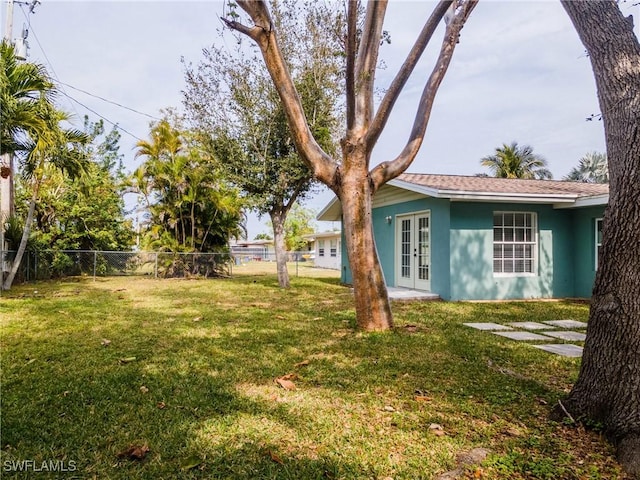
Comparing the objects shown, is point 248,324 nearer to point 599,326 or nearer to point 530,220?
point 599,326

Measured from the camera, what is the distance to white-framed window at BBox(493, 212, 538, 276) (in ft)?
32.5

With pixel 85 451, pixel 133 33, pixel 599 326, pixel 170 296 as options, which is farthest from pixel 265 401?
pixel 133 33

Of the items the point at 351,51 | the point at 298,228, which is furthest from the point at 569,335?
the point at 298,228

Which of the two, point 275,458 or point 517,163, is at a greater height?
point 517,163

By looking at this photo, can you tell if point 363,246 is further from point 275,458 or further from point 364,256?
point 275,458

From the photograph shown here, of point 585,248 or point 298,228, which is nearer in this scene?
point 585,248

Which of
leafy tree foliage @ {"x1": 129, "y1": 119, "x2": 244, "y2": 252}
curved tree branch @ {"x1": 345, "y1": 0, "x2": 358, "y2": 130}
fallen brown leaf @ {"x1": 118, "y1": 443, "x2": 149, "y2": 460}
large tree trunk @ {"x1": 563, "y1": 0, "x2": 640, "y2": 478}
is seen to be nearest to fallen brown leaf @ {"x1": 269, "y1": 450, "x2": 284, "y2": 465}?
fallen brown leaf @ {"x1": 118, "y1": 443, "x2": 149, "y2": 460}

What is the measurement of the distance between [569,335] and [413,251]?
5.40 metres

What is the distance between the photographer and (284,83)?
212 inches

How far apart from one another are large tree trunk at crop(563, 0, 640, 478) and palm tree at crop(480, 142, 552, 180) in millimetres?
28292

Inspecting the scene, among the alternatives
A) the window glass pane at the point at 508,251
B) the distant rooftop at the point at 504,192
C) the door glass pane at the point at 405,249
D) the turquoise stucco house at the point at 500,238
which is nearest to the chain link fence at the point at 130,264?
the door glass pane at the point at 405,249

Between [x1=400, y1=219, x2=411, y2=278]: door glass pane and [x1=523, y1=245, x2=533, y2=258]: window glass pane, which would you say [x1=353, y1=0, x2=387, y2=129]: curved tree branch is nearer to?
[x1=400, y1=219, x2=411, y2=278]: door glass pane

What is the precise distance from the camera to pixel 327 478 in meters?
Result: 2.10

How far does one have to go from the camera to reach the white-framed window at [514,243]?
991 cm
